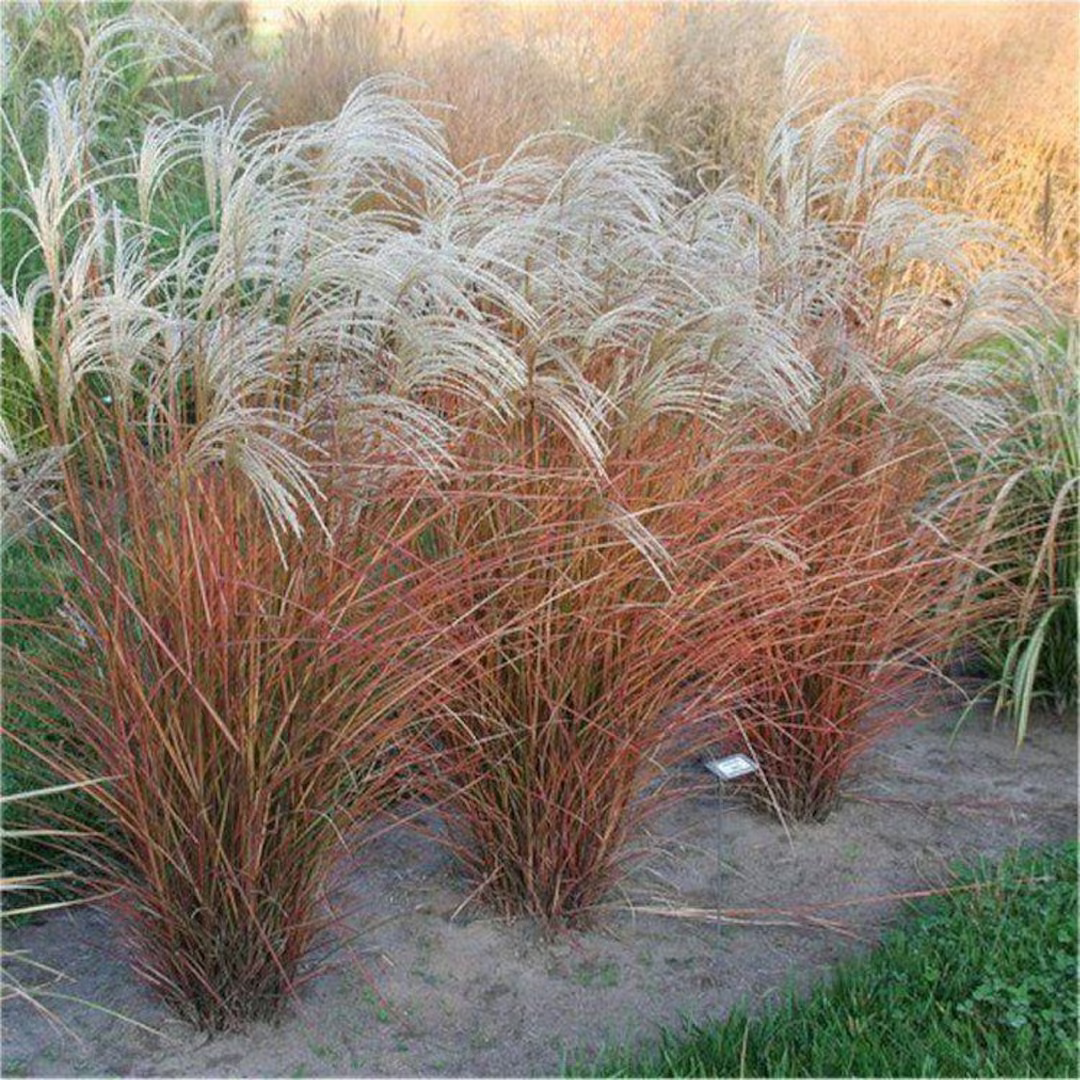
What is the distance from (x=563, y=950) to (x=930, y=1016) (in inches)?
31.6

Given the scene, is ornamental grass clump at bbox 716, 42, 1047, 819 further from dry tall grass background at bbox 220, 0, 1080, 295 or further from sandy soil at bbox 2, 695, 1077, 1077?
dry tall grass background at bbox 220, 0, 1080, 295

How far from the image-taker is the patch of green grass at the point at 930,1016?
3.07 metres

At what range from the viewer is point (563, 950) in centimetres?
353

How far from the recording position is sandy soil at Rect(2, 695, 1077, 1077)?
3.13 metres

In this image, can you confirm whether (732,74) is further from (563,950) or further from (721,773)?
(563,950)

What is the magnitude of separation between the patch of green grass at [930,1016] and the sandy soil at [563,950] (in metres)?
0.17

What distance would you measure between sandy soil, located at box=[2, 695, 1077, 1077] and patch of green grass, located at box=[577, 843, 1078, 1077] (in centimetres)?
17

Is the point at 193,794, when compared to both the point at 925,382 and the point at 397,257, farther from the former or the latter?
the point at 925,382

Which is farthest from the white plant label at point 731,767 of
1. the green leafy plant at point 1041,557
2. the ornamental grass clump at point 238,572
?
the green leafy plant at point 1041,557

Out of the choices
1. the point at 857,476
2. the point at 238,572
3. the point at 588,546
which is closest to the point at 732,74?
the point at 857,476

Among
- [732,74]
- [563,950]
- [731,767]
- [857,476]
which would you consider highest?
[732,74]

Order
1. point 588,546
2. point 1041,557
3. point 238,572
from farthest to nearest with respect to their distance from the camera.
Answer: point 1041,557, point 588,546, point 238,572

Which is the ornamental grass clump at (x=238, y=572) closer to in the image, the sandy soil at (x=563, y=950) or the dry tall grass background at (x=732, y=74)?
the sandy soil at (x=563, y=950)

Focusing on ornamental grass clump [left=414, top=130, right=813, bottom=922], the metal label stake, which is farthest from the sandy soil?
ornamental grass clump [left=414, top=130, right=813, bottom=922]
